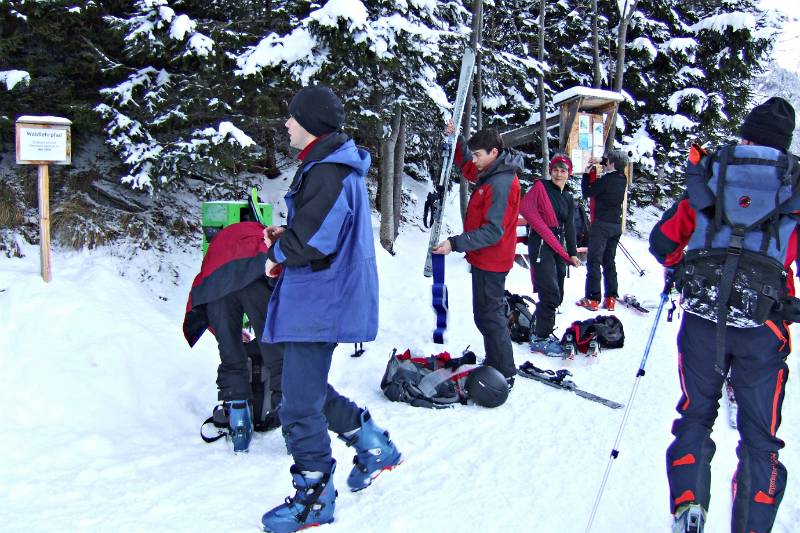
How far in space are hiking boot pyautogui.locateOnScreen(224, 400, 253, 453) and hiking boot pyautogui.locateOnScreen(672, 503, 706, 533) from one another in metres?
2.46

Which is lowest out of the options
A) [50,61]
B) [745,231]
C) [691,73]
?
[745,231]

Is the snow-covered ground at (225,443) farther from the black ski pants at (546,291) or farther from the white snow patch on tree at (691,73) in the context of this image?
the white snow patch on tree at (691,73)

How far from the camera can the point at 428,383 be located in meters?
4.60

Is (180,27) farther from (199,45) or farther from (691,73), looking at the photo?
(691,73)

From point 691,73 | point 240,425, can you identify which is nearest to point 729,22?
point 691,73

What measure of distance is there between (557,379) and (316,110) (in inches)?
131

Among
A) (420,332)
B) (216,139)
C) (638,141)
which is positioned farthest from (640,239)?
(216,139)

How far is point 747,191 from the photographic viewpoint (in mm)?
2465

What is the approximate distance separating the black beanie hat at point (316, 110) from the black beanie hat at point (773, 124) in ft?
6.31

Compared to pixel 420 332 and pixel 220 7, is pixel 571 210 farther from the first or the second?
pixel 220 7

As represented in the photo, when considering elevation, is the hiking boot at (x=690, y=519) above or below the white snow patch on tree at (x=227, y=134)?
below

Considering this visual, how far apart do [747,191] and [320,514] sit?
7.93ft

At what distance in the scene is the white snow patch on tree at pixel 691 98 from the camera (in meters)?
15.2

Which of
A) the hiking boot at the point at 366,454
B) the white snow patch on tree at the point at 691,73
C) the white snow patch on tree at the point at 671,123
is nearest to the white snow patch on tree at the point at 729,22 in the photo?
the white snow patch on tree at the point at 691,73
